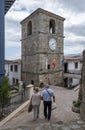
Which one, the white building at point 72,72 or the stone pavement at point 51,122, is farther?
the white building at point 72,72

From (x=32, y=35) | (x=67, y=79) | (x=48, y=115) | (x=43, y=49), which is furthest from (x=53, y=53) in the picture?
(x=48, y=115)

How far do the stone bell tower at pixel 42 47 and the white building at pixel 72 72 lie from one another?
3244mm

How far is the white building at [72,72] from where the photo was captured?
96.9 ft

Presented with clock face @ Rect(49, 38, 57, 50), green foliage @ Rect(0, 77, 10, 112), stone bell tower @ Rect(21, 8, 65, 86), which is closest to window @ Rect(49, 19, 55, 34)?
stone bell tower @ Rect(21, 8, 65, 86)

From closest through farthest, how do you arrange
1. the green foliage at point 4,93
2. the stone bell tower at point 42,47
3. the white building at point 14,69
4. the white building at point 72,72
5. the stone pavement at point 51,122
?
the stone pavement at point 51,122, the green foliage at point 4,93, the stone bell tower at point 42,47, the white building at point 72,72, the white building at point 14,69

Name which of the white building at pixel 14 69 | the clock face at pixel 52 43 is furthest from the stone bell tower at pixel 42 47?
the white building at pixel 14 69

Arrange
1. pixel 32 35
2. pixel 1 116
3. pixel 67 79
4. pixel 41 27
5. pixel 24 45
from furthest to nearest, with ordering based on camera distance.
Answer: pixel 67 79 → pixel 24 45 → pixel 32 35 → pixel 41 27 → pixel 1 116

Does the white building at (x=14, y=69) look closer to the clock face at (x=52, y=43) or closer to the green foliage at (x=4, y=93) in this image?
the clock face at (x=52, y=43)

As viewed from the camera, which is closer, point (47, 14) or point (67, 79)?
point (47, 14)

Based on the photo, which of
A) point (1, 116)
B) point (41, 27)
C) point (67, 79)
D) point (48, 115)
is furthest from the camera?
point (67, 79)

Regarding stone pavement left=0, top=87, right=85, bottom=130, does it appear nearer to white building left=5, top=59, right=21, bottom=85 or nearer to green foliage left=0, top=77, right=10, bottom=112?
green foliage left=0, top=77, right=10, bottom=112

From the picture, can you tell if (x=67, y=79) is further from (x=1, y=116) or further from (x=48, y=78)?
(x=1, y=116)

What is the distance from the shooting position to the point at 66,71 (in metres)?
31.7

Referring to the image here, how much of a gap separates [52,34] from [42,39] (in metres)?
1.93
